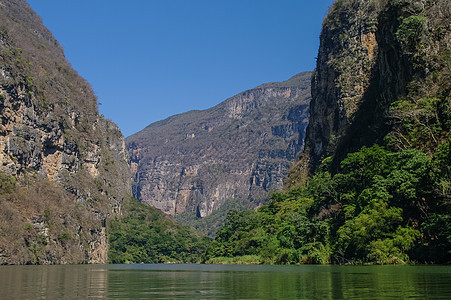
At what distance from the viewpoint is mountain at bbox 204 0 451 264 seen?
Answer: 47.4m

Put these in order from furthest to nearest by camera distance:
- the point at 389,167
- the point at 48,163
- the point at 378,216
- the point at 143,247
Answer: the point at 143,247, the point at 48,163, the point at 389,167, the point at 378,216

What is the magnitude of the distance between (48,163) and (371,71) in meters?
90.3

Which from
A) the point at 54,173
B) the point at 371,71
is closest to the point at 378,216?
the point at 371,71

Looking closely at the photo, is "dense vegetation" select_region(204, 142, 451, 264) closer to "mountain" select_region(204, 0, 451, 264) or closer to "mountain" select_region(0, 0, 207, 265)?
"mountain" select_region(204, 0, 451, 264)

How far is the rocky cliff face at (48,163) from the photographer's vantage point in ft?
361

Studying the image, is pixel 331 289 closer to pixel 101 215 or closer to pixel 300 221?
pixel 300 221

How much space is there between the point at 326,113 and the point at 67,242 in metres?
75.0

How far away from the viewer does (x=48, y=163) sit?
13825cm

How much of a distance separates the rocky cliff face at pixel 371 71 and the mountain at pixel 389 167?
0.56ft

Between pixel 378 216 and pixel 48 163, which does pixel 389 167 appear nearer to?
pixel 378 216

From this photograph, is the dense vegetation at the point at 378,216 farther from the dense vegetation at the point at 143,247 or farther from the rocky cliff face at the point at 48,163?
the dense vegetation at the point at 143,247

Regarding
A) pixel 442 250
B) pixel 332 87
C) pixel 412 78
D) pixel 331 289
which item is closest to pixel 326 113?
pixel 332 87

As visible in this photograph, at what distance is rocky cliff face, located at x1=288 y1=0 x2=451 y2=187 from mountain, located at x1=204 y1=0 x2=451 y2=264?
17 centimetres

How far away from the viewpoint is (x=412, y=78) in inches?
2559
